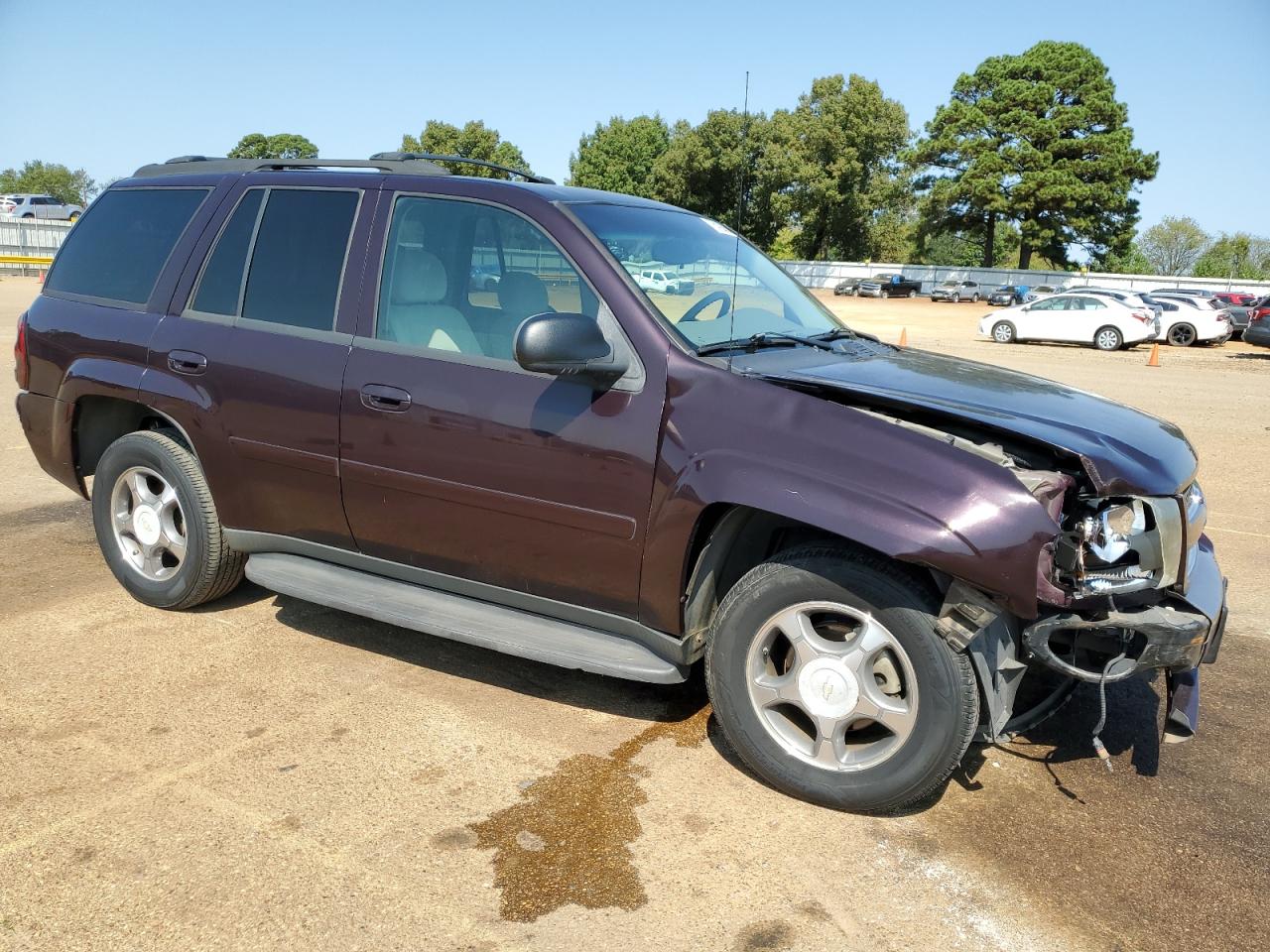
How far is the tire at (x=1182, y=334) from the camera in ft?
91.5

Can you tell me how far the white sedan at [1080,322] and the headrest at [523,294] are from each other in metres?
26.0

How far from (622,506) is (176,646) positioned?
2274 millimetres

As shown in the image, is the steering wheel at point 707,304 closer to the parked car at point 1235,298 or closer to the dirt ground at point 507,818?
the dirt ground at point 507,818

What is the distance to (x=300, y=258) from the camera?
4.29 metres

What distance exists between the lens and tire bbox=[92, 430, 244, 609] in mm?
4566

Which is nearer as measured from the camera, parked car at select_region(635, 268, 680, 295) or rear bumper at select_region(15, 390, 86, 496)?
parked car at select_region(635, 268, 680, 295)

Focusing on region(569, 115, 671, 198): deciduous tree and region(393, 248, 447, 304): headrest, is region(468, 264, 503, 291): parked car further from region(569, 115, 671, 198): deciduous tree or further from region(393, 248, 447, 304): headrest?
region(569, 115, 671, 198): deciduous tree

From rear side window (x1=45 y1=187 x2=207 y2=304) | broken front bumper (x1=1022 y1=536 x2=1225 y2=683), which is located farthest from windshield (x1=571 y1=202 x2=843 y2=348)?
rear side window (x1=45 y1=187 x2=207 y2=304)

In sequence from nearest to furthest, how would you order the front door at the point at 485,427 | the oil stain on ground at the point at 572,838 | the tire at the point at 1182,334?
the oil stain on ground at the point at 572,838
the front door at the point at 485,427
the tire at the point at 1182,334

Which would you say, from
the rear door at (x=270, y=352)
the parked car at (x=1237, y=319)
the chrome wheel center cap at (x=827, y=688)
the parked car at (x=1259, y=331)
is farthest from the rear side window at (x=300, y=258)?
the parked car at (x=1237, y=319)

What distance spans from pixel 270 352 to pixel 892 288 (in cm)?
5692

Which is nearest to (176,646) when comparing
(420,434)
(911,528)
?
(420,434)

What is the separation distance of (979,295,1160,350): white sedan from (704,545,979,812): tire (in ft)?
85.5

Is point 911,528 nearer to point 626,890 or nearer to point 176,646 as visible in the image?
point 626,890
